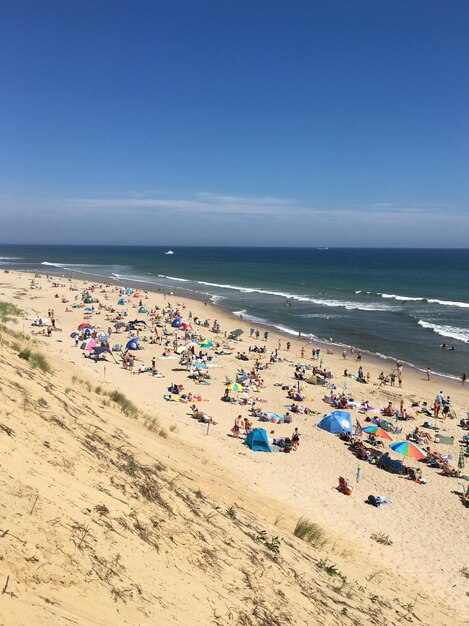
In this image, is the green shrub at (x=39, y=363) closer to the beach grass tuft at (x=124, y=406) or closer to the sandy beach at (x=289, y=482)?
the sandy beach at (x=289, y=482)

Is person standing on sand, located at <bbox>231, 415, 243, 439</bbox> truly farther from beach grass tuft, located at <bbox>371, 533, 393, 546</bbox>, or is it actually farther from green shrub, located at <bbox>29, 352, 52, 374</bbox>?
green shrub, located at <bbox>29, 352, 52, 374</bbox>

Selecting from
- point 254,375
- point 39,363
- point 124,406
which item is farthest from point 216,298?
point 39,363

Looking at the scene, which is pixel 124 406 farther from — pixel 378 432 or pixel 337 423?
pixel 378 432

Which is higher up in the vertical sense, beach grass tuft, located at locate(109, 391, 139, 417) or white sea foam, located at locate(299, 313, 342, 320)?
white sea foam, located at locate(299, 313, 342, 320)

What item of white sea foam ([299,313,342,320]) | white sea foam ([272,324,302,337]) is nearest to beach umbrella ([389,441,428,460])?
white sea foam ([272,324,302,337])

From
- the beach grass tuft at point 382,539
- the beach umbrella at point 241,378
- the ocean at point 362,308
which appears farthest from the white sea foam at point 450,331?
the beach grass tuft at point 382,539

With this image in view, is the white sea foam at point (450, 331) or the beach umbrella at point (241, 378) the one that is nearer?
the beach umbrella at point (241, 378)
